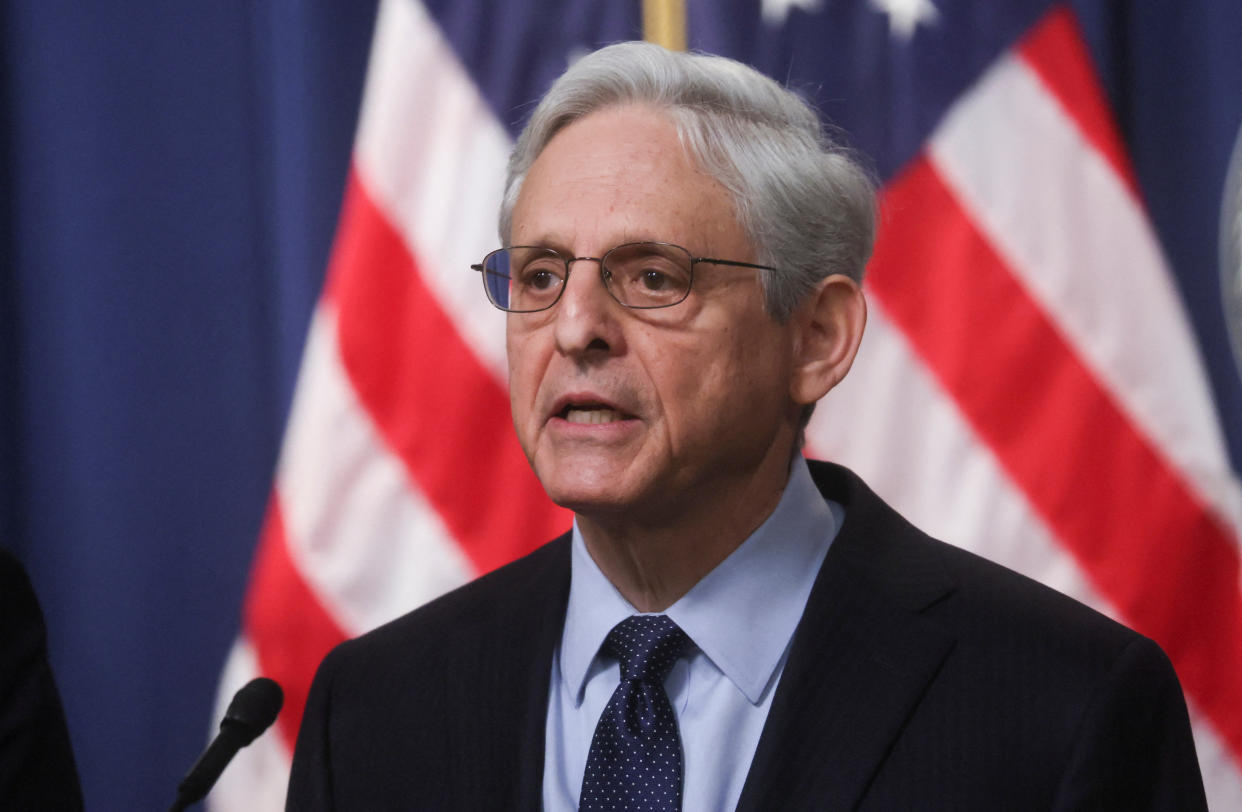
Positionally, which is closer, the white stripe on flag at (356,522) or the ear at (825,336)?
the ear at (825,336)

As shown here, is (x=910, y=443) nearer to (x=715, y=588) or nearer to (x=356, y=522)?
(x=715, y=588)

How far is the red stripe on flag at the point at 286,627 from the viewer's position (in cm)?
211

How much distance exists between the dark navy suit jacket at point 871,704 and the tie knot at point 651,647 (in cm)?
12

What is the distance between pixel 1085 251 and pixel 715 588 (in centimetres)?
109

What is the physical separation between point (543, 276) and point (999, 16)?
3.86 feet

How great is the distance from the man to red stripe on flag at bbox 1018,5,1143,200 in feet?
2.55

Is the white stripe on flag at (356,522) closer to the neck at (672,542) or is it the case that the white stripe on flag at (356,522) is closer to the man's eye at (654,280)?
the neck at (672,542)

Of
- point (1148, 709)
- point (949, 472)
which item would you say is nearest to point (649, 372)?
point (1148, 709)

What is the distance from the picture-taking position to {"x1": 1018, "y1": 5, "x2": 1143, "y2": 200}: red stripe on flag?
6.68ft

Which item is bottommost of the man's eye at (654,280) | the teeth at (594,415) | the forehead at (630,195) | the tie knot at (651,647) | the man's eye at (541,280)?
the tie knot at (651,647)

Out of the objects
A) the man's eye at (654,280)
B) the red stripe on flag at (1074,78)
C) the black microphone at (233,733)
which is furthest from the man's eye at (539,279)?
the red stripe on flag at (1074,78)

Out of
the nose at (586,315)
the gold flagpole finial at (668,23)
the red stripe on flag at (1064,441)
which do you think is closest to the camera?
the nose at (586,315)

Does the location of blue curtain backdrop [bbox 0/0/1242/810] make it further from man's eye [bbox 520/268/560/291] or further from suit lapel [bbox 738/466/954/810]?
suit lapel [bbox 738/466/954/810]

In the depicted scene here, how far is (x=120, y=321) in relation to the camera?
2.19 meters
